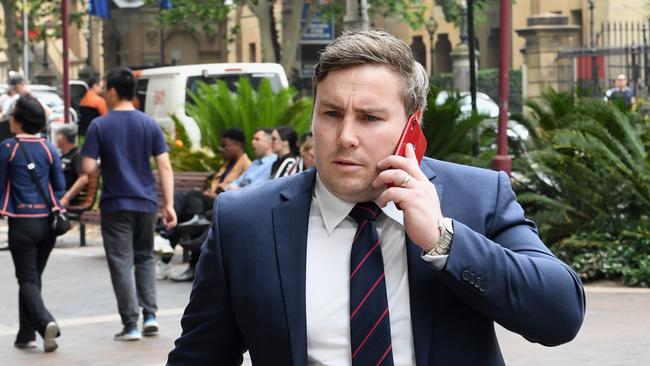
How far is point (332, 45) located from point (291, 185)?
329mm

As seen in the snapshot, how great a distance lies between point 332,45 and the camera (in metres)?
2.84

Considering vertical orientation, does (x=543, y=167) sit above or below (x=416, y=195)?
below

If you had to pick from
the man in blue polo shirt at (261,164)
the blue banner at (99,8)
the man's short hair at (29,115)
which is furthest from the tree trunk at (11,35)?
the man's short hair at (29,115)

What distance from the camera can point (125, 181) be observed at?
10.0 metres

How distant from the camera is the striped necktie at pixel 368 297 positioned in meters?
2.79

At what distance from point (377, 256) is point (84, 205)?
14418 millimetres

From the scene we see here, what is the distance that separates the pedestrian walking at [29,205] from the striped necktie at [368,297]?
282 inches

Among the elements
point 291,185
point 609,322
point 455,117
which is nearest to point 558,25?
point 455,117

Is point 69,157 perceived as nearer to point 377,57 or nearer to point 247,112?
point 247,112

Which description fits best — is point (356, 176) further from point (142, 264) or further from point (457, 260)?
point (142, 264)

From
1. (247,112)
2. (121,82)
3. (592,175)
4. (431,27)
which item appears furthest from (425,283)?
(431,27)

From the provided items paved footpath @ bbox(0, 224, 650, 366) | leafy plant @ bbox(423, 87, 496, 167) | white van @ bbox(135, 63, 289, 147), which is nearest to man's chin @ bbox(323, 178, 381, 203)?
paved footpath @ bbox(0, 224, 650, 366)

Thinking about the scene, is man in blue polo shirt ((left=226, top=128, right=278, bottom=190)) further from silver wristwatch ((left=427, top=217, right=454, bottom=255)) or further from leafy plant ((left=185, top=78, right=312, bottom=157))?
silver wristwatch ((left=427, top=217, right=454, bottom=255))

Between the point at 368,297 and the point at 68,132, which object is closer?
the point at 368,297
